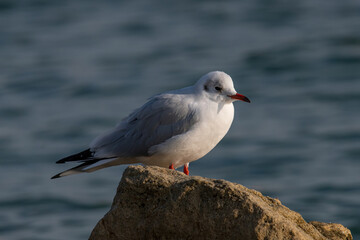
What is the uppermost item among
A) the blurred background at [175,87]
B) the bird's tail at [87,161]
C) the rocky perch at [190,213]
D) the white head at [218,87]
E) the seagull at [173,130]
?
the blurred background at [175,87]

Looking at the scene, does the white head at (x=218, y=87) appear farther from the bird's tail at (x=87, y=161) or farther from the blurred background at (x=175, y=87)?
the blurred background at (x=175, y=87)

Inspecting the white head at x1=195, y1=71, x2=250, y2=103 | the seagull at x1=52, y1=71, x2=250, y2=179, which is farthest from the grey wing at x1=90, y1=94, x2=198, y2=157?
the white head at x1=195, y1=71, x2=250, y2=103

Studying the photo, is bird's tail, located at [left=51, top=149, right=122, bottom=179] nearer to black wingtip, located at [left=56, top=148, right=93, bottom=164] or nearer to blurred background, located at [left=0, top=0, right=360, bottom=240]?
black wingtip, located at [left=56, top=148, right=93, bottom=164]

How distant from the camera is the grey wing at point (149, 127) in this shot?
5.99 meters

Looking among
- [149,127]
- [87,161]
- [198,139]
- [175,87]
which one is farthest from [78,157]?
[175,87]

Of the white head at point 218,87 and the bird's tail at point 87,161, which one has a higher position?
the white head at point 218,87

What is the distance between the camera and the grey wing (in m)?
5.99

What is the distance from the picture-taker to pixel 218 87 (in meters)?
5.93

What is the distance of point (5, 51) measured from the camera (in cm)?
1708

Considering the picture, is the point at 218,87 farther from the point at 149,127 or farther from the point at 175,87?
the point at 175,87

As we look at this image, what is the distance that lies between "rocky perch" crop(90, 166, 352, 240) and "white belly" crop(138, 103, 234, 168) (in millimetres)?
1451

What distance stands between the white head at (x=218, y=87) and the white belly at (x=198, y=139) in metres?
0.10

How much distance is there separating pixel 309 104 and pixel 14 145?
5288 millimetres

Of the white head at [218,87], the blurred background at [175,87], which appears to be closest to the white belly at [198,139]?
the white head at [218,87]
